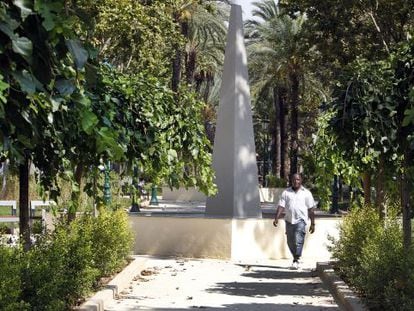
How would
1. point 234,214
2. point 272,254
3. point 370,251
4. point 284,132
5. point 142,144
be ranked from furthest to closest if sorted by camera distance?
point 284,132 → point 234,214 → point 272,254 → point 142,144 → point 370,251

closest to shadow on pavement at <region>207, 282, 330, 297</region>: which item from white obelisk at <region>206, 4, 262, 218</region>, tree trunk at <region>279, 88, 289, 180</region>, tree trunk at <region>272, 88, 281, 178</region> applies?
white obelisk at <region>206, 4, 262, 218</region>

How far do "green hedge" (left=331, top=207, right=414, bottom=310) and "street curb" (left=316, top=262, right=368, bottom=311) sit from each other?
0.37 ft

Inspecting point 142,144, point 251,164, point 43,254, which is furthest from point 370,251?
point 251,164

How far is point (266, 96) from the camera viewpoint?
161 feet

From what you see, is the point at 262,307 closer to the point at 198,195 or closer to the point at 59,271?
the point at 59,271

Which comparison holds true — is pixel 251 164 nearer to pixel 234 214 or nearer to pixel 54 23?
pixel 234 214

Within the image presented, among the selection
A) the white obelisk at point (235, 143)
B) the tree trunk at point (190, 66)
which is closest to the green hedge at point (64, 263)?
the white obelisk at point (235, 143)

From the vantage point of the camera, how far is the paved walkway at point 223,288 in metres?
9.95

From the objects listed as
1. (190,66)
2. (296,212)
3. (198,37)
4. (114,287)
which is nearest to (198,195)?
(190,66)

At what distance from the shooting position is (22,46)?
10.9ft

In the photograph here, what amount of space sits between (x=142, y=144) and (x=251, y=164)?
8271 mm

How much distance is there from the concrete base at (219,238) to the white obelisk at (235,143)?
63.3 inches

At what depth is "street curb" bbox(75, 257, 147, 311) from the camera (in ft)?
28.8

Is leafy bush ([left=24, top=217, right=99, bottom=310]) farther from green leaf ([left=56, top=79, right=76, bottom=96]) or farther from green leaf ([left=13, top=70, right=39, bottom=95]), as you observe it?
green leaf ([left=13, top=70, right=39, bottom=95])
